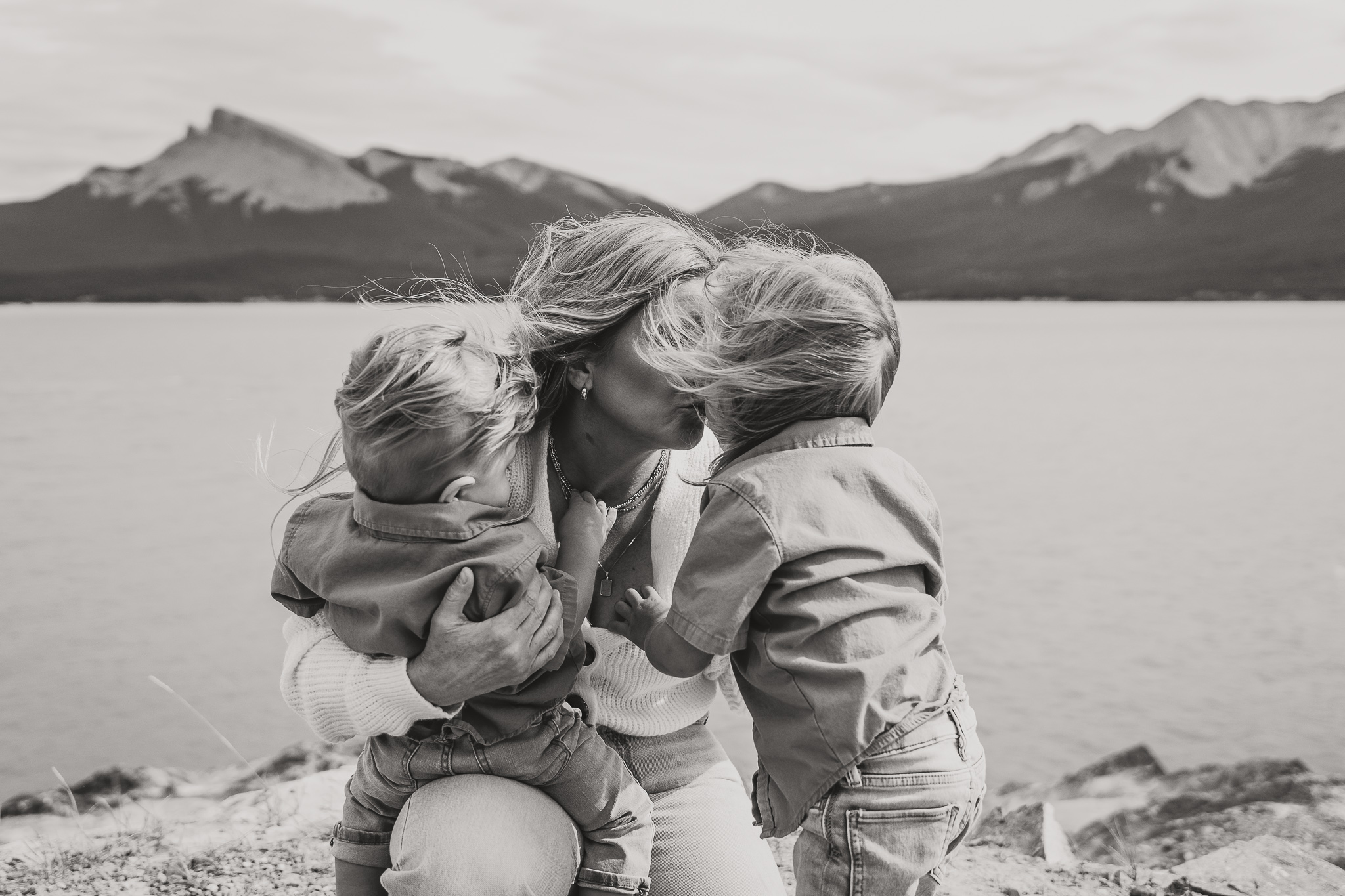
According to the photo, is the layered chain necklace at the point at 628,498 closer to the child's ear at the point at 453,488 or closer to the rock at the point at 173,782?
the child's ear at the point at 453,488

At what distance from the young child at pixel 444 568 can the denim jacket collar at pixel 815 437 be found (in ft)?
0.98

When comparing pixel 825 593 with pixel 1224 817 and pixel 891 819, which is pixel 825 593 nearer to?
pixel 891 819

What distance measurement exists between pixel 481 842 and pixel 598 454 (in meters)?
0.60

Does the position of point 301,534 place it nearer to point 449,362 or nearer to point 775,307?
point 449,362

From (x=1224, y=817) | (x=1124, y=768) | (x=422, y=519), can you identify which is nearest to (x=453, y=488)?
(x=422, y=519)

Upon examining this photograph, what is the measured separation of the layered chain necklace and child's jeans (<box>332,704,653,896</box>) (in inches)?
9.0

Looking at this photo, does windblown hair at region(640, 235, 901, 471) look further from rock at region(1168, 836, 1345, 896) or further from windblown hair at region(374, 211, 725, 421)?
rock at region(1168, 836, 1345, 896)

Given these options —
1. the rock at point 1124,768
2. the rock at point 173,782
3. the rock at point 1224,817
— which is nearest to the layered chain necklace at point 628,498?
the rock at point 1224,817

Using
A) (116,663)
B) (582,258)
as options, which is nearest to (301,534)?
(582,258)

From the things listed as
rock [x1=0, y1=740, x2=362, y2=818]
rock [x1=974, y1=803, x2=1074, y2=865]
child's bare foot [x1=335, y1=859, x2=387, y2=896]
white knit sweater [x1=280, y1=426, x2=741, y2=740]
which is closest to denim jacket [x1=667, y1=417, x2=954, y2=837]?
white knit sweater [x1=280, y1=426, x2=741, y2=740]

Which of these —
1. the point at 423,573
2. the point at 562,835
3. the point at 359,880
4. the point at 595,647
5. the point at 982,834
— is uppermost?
the point at 423,573

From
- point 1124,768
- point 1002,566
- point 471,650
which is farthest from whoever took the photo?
point 1002,566

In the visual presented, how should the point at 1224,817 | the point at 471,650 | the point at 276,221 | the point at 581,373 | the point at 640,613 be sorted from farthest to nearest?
the point at 276,221, the point at 1224,817, the point at 581,373, the point at 640,613, the point at 471,650

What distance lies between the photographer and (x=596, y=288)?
165 centimetres
